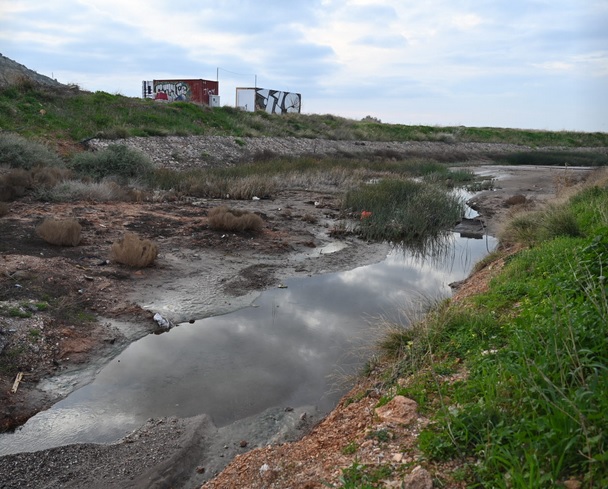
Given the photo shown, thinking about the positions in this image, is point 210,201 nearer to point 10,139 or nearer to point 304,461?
point 10,139

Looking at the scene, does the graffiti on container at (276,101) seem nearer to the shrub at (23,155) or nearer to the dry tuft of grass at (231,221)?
the shrub at (23,155)

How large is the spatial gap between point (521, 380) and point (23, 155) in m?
16.2

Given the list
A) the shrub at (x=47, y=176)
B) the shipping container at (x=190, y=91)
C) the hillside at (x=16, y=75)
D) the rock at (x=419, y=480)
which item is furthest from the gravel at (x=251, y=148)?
the rock at (x=419, y=480)

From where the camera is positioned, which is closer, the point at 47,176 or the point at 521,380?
the point at 521,380

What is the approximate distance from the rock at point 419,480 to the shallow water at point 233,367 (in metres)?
2.40

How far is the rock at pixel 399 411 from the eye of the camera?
379 centimetres

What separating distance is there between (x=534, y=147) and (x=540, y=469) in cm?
6060

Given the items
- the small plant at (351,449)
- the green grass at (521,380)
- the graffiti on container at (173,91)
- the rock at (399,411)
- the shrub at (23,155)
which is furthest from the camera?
the graffiti on container at (173,91)

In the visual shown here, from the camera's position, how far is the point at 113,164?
17828 mm

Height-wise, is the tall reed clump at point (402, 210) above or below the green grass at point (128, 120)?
below

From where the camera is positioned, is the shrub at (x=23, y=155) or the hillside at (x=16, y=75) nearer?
the shrub at (x=23, y=155)

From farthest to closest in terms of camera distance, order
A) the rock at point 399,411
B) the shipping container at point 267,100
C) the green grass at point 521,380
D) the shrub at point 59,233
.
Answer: the shipping container at point 267,100 → the shrub at point 59,233 → the rock at point 399,411 → the green grass at point 521,380

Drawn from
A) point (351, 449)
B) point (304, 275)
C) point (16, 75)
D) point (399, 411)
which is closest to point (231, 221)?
point (304, 275)

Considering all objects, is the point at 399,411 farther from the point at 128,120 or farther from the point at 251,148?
the point at 251,148
